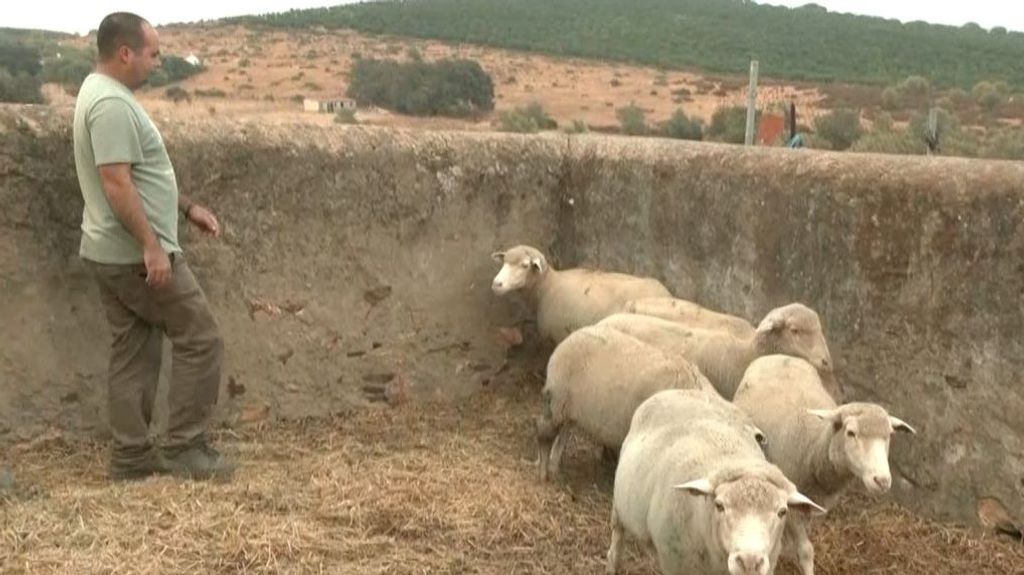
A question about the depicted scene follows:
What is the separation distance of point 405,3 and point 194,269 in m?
44.6

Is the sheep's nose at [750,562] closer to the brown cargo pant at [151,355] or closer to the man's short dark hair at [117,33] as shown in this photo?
the brown cargo pant at [151,355]

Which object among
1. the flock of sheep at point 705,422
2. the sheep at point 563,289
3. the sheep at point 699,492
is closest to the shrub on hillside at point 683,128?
the sheep at point 563,289

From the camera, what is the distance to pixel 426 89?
22062mm

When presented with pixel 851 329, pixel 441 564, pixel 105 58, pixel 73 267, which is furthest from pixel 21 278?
pixel 851 329

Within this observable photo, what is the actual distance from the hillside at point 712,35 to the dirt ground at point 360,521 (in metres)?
22.0

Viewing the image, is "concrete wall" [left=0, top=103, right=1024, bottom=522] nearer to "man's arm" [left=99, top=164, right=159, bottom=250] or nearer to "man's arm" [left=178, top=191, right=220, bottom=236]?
"man's arm" [left=178, top=191, right=220, bottom=236]

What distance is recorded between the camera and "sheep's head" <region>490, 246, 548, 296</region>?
6.90 metres

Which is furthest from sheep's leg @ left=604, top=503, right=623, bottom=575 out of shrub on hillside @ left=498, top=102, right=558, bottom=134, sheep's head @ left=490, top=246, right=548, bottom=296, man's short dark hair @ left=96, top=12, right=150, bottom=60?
shrub on hillside @ left=498, top=102, right=558, bottom=134

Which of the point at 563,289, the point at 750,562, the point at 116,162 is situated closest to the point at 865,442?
the point at 750,562

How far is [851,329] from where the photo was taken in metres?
5.57

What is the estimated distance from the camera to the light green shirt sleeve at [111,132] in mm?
4863

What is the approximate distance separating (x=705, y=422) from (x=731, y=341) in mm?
1514

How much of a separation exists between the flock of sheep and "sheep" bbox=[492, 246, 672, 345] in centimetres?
1

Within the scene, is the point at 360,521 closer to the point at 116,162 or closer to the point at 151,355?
the point at 151,355
